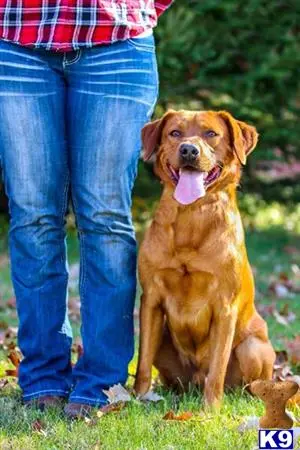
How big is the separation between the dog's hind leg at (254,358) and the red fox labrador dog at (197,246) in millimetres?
123

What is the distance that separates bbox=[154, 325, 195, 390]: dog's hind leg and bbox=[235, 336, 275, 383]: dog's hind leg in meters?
A: 0.24

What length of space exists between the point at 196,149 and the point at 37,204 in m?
0.68

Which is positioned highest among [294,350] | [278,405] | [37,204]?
[37,204]

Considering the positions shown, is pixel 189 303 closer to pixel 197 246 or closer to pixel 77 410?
pixel 197 246

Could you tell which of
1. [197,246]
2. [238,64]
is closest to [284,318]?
[197,246]

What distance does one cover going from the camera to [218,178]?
184 inches

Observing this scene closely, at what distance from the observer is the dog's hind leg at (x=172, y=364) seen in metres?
5.02

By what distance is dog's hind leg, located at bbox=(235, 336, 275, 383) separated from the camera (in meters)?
4.91

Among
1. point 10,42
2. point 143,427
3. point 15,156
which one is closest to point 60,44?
point 10,42

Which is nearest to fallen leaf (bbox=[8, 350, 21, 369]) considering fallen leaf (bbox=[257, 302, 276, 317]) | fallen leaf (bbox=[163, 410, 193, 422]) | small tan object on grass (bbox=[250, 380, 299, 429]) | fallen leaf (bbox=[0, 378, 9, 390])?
fallen leaf (bbox=[0, 378, 9, 390])

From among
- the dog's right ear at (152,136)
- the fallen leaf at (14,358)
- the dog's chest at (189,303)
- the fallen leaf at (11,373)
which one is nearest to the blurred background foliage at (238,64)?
the fallen leaf at (14,358)

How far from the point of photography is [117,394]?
4.64 metres

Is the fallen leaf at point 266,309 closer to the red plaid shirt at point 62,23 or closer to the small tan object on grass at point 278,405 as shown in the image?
the red plaid shirt at point 62,23

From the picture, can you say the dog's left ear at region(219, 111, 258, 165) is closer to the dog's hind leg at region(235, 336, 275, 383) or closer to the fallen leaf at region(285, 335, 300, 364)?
the dog's hind leg at region(235, 336, 275, 383)
